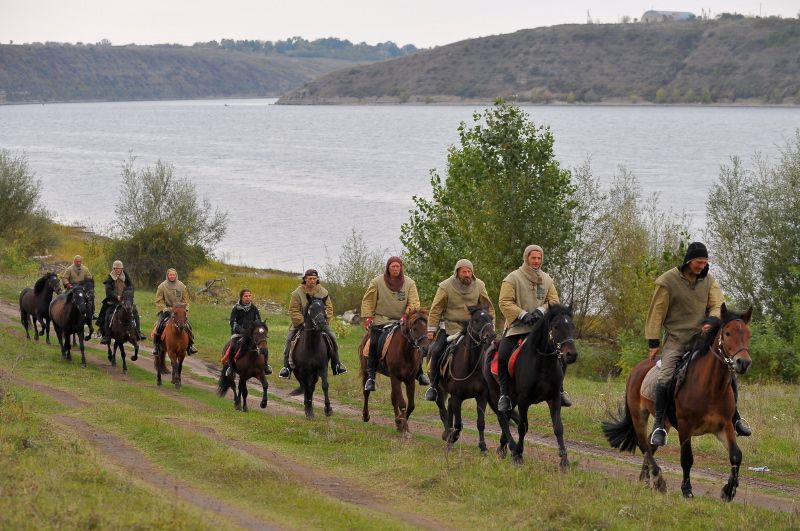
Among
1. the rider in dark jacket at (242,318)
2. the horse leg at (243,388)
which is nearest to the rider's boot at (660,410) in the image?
the rider in dark jacket at (242,318)

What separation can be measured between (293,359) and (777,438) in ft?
30.6

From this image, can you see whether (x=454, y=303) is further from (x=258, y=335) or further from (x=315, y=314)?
(x=258, y=335)

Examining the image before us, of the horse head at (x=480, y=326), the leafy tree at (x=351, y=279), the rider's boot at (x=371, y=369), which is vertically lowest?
the leafy tree at (x=351, y=279)

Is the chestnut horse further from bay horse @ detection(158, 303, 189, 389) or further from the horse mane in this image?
the horse mane

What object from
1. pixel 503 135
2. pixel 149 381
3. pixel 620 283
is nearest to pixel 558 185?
pixel 503 135

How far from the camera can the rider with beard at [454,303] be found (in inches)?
707

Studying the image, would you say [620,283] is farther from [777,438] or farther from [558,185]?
[777,438]

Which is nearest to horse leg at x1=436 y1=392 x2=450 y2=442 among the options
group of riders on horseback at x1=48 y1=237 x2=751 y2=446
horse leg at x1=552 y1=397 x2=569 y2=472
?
group of riders on horseback at x1=48 y1=237 x2=751 y2=446

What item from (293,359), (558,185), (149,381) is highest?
(558,185)

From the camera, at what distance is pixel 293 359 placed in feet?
69.0

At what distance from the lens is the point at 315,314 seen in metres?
20.0

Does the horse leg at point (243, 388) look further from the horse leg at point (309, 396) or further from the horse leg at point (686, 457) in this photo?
the horse leg at point (686, 457)

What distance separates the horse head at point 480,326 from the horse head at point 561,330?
1.85 m

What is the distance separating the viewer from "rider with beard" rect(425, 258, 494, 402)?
18.0 metres
